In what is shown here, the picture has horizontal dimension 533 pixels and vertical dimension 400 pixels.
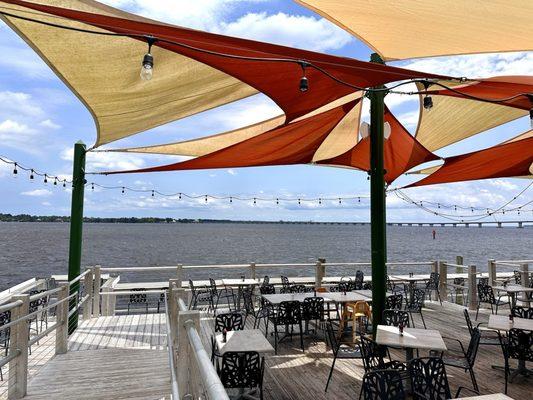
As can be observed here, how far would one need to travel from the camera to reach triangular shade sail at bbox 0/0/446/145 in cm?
321

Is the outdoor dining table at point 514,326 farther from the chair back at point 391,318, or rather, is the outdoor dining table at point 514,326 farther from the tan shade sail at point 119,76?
the tan shade sail at point 119,76

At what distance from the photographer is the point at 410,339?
13.8 feet

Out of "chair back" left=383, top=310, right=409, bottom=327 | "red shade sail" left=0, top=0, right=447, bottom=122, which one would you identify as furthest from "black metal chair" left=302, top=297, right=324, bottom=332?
"red shade sail" left=0, top=0, right=447, bottom=122

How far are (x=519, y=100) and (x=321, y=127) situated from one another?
2.86m

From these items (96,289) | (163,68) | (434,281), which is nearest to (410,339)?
(163,68)

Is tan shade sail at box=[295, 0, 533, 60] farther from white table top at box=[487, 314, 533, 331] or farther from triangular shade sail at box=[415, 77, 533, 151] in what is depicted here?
white table top at box=[487, 314, 533, 331]

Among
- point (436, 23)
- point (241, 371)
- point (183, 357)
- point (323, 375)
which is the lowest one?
point (323, 375)

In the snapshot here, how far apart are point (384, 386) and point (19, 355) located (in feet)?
11.9

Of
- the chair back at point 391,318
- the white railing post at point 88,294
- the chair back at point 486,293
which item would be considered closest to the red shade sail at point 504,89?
the chair back at point 391,318

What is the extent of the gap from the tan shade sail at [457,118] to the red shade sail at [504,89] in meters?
1.56

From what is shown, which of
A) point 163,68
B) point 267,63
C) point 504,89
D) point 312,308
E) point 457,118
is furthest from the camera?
point 457,118

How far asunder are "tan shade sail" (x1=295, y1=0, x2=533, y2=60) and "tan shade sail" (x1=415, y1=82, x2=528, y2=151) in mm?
1984

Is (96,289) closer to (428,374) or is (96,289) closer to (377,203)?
(377,203)

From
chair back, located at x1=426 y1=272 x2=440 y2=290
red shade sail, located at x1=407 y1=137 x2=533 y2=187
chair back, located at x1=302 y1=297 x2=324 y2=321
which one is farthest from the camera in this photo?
chair back, located at x1=426 y1=272 x2=440 y2=290
